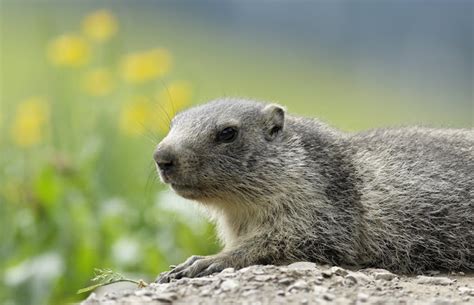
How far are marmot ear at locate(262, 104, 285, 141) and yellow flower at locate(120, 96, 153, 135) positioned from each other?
14.6 ft

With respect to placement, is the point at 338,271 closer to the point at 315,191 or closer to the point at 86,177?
the point at 315,191

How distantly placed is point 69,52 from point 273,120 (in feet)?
17.9

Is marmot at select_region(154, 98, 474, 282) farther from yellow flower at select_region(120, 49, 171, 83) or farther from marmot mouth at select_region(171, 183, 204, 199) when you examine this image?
yellow flower at select_region(120, 49, 171, 83)

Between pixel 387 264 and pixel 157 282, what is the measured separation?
1837mm

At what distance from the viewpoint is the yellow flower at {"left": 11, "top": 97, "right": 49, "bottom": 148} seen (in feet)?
40.8

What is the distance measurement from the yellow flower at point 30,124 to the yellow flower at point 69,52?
642 millimetres

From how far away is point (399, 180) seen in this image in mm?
7949

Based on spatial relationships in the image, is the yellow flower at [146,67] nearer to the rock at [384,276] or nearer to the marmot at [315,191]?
the marmot at [315,191]

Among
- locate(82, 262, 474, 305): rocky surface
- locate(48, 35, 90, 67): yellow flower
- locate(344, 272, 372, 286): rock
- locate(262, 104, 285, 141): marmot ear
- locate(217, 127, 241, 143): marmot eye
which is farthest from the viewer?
locate(48, 35, 90, 67): yellow flower

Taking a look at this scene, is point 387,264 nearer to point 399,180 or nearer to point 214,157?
point 399,180

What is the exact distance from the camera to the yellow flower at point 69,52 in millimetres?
12875

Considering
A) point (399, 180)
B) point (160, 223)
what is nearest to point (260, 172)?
point (399, 180)

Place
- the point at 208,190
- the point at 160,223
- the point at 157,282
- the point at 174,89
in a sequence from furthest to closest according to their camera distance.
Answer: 1. the point at 174,89
2. the point at 160,223
3. the point at 208,190
4. the point at 157,282

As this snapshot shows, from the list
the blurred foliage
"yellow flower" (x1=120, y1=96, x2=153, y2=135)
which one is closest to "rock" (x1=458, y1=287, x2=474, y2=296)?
the blurred foliage
